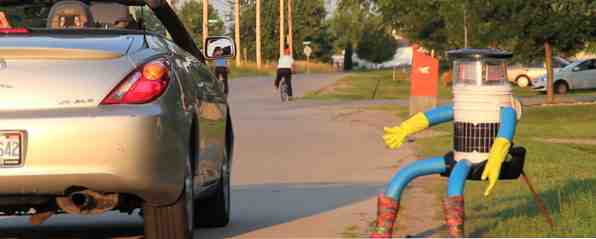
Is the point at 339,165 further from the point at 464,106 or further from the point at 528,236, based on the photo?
the point at 464,106

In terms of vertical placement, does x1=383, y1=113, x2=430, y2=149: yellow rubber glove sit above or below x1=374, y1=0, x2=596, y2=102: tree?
below

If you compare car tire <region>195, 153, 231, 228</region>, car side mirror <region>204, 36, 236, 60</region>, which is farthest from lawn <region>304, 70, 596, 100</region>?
car tire <region>195, 153, 231, 228</region>

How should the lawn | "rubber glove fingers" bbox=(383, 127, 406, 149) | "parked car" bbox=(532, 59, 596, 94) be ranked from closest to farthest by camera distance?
"rubber glove fingers" bbox=(383, 127, 406, 149)
the lawn
"parked car" bbox=(532, 59, 596, 94)

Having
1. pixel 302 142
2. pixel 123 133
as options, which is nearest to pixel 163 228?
pixel 123 133

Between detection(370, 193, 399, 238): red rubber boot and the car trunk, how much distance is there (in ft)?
5.01

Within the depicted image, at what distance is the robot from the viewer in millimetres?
7539

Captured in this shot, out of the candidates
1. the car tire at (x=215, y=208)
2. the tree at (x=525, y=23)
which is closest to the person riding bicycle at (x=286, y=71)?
the tree at (x=525, y=23)

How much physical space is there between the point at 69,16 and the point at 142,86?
1.62m

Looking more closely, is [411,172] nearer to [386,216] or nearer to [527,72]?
[386,216]

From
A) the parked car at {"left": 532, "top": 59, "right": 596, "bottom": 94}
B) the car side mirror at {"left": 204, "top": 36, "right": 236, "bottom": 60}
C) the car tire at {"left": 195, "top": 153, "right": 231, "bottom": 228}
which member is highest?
the car side mirror at {"left": 204, "top": 36, "right": 236, "bottom": 60}

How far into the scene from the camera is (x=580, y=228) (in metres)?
9.27

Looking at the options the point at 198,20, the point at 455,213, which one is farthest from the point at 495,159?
the point at 198,20

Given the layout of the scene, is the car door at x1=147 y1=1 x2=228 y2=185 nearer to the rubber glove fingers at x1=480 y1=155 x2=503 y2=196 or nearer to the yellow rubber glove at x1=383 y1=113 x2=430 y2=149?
the yellow rubber glove at x1=383 y1=113 x2=430 y2=149

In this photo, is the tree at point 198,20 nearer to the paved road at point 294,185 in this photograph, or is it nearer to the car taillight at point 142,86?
the paved road at point 294,185
